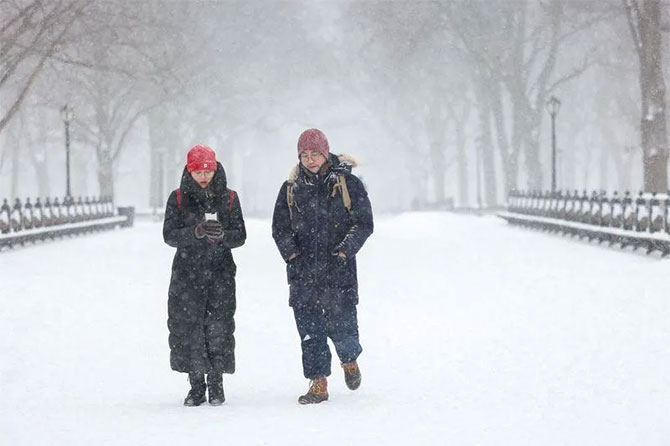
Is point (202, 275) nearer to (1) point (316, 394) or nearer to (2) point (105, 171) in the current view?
(1) point (316, 394)

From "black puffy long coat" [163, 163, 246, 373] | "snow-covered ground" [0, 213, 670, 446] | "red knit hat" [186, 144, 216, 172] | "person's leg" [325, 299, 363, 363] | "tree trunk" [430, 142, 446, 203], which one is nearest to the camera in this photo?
"snow-covered ground" [0, 213, 670, 446]

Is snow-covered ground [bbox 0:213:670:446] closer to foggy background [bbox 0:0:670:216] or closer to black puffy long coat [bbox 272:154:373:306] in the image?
black puffy long coat [bbox 272:154:373:306]

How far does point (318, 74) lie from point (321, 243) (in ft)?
145

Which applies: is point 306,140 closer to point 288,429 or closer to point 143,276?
point 288,429

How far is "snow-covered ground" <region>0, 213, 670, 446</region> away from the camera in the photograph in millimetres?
5797

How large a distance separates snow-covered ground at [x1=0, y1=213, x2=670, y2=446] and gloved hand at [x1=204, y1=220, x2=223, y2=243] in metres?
1.04

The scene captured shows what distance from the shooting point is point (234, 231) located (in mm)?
6504

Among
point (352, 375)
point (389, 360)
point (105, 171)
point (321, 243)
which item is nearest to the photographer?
point (321, 243)

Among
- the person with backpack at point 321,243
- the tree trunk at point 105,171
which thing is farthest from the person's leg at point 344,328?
the tree trunk at point 105,171

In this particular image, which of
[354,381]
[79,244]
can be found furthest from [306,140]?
[79,244]

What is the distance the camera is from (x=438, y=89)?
4856cm

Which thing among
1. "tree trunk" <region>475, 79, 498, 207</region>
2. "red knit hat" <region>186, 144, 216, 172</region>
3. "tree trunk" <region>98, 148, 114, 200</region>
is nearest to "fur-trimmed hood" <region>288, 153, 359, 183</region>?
A: "red knit hat" <region>186, 144, 216, 172</region>

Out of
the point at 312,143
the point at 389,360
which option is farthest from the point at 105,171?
the point at 312,143

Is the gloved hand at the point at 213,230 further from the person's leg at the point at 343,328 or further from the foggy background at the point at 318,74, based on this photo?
the foggy background at the point at 318,74
